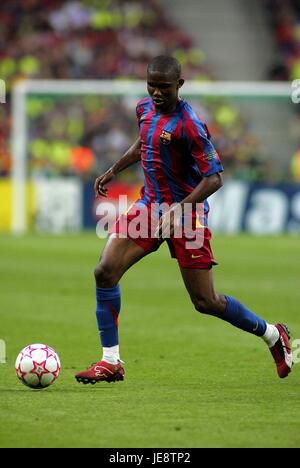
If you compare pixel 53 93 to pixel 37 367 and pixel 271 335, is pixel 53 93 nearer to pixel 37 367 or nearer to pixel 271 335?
pixel 271 335

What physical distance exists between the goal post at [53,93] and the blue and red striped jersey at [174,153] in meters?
14.3

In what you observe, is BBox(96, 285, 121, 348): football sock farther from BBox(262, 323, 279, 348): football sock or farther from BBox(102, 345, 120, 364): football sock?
BBox(262, 323, 279, 348): football sock

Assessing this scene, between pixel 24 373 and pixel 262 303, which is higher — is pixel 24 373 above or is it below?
above

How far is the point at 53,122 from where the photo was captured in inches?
927

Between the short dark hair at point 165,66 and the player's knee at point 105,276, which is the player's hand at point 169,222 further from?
the short dark hair at point 165,66

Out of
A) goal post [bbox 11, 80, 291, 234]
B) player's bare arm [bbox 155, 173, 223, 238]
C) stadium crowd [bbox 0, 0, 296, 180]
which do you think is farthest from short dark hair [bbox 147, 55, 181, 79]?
stadium crowd [bbox 0, 0, 296, 180]

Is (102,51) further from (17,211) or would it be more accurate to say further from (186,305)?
(186,305)

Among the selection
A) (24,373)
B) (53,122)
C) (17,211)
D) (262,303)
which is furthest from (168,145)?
(53,122)

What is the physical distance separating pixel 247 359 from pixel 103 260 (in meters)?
1.80

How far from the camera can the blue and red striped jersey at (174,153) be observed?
6789 millimetres

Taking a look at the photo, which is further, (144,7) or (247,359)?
(144,7)

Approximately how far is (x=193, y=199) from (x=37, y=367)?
4.71 feet

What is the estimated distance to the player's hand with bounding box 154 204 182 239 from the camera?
670 cm

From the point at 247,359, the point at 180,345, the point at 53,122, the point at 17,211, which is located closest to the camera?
the point at 247,359
